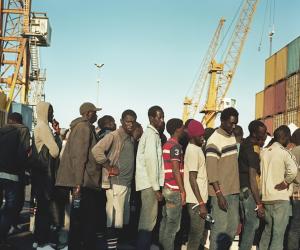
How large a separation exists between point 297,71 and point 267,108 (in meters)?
6.51

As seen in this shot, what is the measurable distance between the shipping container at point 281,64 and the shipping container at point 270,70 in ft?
2.53

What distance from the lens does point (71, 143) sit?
18.0 feet

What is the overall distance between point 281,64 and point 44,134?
36220 mm

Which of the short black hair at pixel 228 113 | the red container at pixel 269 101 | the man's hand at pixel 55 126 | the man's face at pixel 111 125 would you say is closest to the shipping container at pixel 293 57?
the red container at pixel 269 101

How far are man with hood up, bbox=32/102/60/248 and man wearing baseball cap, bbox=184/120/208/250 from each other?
163 cm

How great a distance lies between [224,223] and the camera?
562 centimetres

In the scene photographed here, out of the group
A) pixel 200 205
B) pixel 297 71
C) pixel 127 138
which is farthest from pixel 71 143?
pixel 297 71

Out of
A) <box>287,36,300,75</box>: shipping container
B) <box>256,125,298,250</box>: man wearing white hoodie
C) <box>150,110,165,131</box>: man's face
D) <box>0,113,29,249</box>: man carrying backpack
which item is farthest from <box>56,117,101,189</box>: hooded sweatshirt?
<box>287,36,300,75</box>: shipping container

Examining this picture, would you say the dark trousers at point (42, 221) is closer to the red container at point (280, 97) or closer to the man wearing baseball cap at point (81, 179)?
the man wearing baseball cap at point (81, 179)

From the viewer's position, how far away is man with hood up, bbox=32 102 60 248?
5934 millimetres

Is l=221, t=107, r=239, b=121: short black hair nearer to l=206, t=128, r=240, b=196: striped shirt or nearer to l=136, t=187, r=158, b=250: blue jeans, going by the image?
l=206, t=128, r=240, b=196: striped shirt

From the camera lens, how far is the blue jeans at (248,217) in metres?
5.93

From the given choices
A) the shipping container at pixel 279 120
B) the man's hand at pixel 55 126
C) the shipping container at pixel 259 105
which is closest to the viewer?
the man's hand at pixel 55 126

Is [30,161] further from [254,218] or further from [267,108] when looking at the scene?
[267,108]
